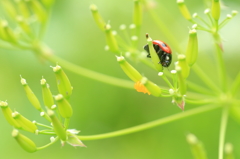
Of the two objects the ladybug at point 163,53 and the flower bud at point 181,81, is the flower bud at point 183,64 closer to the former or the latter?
the flower bud at point 181,81

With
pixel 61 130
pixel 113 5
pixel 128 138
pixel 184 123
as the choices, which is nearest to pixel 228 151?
pixel 61 130

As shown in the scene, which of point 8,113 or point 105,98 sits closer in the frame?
point 8,113

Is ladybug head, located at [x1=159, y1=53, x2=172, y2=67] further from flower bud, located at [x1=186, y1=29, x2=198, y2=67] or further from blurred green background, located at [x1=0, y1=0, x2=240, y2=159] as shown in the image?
blurred green background, located at [x1=0, y1=0, x2=240, y2=159]

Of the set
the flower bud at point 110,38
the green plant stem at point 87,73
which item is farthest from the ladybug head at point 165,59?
the green plant stem at point 87,73

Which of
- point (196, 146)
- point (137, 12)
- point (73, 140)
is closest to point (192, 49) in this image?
point (196, 146)

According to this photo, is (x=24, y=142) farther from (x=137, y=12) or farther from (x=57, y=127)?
(x=137, y=12)

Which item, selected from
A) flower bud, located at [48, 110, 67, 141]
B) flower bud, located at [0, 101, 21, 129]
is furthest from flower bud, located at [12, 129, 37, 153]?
flower bud, located at [48, 110, 67, 141]

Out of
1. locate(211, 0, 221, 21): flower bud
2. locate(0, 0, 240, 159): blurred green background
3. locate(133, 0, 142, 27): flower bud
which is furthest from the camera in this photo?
locate(0, 0, 240, 159): blurred green background

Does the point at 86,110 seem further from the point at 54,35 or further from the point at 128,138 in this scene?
the point at 54,35
